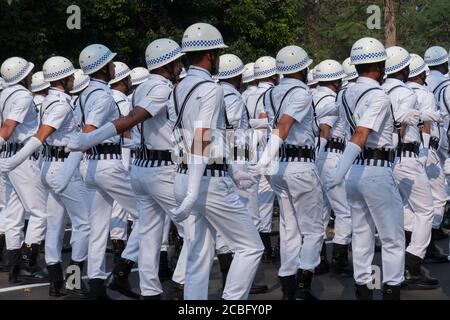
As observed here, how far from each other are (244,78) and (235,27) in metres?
11.7

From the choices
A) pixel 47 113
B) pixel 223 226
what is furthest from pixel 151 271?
pixel 47 113

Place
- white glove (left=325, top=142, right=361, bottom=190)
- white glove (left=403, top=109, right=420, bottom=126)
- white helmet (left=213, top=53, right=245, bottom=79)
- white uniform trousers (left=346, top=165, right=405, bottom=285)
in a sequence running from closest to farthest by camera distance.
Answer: white glove (left=325, top=142, right=361, bottom=190)
white uniform trousers (left=346, top=165, right=405, bottom=285)
white glove (left=403, top=109, right=420, bottom=126)
white helmet (left=213, top=53, right=245, bottom=79)

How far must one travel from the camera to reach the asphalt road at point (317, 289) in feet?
30.6

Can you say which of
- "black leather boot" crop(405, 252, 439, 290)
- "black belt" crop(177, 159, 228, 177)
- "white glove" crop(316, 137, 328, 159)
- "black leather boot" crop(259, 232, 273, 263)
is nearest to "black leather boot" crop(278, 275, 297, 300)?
"black leather boot" crop(405, 252, 439, 290)

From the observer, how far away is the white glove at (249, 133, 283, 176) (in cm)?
802

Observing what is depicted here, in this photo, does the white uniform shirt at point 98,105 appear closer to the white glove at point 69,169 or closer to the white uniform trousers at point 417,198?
the white glove at point 69,169

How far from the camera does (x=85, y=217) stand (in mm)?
9375

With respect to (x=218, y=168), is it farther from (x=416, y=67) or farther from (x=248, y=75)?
(x=248, y=75)

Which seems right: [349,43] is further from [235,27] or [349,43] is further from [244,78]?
[244,78]

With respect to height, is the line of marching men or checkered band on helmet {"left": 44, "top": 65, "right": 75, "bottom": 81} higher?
checkered band on helmet {"left": 44, "top": 65, "right": 75, "bottom": 81}

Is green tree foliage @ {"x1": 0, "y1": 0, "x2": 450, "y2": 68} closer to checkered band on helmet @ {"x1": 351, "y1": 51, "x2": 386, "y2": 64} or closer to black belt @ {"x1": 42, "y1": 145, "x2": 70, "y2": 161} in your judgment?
black belt @ {"x1": 42, "y1": 145, "x2": 70, "y2": 161}

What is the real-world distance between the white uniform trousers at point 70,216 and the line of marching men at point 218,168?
0.05ft

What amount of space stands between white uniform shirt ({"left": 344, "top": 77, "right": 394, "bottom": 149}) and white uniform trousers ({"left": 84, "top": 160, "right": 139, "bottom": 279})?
2382 mm

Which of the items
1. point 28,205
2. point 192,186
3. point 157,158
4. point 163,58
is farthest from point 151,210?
point 28,205
